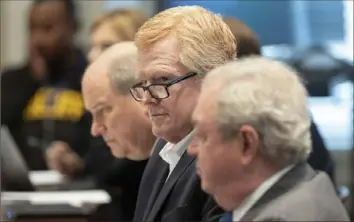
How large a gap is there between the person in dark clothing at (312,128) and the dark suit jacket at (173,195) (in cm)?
70

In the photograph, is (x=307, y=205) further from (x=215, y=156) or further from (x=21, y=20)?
(x=21, y=20)

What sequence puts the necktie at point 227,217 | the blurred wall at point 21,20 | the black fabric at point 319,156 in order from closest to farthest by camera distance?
1. the necktie at point 227,217
2. the black fabric at point 319,156
3. the blurred wall at point 21,20

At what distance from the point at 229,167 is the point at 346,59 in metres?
3.78

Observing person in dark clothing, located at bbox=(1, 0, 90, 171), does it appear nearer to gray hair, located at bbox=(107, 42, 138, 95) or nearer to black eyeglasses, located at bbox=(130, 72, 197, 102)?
gray hair, located at bbox=(107, 42, 138, 95)

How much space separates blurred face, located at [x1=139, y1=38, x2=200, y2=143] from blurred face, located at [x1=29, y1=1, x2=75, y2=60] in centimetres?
244

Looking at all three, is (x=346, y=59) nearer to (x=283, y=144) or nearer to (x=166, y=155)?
(x=166, y=155)

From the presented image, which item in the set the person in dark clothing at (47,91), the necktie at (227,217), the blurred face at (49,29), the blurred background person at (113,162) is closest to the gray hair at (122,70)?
the blurred background person at (113,162)

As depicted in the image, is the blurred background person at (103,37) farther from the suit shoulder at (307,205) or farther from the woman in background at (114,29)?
the suit shoulder at (307,205)

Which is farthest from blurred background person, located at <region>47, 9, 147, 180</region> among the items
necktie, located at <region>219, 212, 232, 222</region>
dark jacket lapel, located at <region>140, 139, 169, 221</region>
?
necktie, located at <region>219, 212, 232, 222</region>

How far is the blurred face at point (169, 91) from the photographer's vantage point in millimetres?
1843

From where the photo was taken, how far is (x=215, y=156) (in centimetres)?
150

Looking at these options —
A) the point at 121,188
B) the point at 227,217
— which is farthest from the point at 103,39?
the point at 227,217

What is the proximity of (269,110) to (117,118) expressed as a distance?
105 centimetres

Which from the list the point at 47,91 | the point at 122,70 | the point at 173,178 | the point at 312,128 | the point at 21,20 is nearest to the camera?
the point at 173,178
